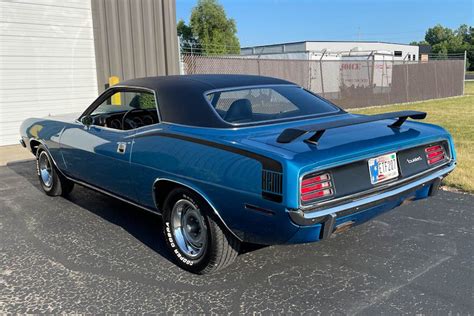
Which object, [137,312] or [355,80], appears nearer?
[137,312]

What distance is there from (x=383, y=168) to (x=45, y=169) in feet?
14.2

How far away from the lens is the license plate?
3.20 m

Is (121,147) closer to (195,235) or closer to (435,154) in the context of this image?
(195,235)

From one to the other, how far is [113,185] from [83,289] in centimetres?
122

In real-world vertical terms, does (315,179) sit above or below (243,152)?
below

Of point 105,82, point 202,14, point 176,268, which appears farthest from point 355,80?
point 202,14

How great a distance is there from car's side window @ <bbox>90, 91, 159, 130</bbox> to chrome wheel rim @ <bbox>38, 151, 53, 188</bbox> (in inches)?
44.1

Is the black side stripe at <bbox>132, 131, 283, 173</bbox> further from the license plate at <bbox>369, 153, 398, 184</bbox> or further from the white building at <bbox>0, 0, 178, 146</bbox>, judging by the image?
the white building at <bbox>0, 0, 178, 146</bbox>

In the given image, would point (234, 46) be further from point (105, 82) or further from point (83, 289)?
point (83, 289)

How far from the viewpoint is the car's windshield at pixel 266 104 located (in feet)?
12.5

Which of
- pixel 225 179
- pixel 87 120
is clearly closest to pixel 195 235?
pixel 225 179

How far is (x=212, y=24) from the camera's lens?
5516cm

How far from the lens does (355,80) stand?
1922 centimetres

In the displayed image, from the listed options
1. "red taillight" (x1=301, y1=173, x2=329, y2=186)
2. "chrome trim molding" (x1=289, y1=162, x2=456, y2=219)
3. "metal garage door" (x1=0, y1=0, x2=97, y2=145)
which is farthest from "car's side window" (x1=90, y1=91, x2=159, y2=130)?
"metal garage door" (x1=0, y1=0, x2=97, y2=145)
